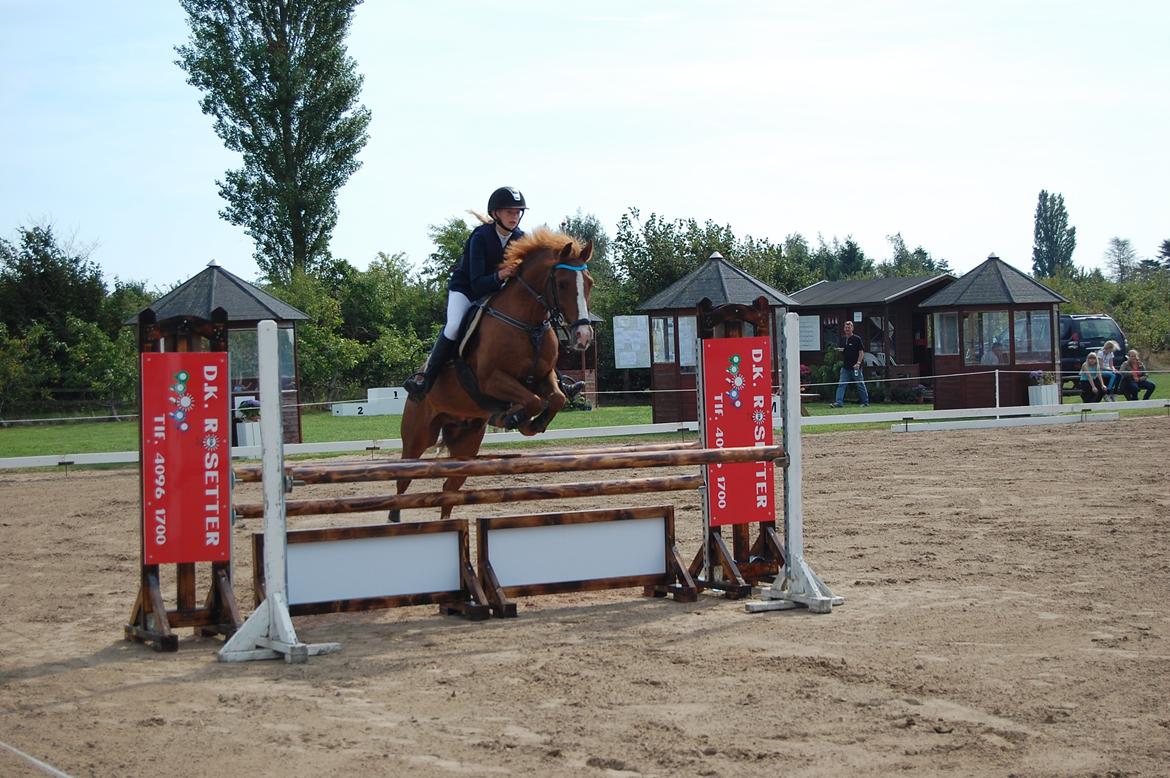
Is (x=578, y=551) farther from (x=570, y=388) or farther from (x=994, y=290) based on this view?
(x=994, y=290)

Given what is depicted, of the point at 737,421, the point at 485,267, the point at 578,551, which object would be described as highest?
the point at 485,267

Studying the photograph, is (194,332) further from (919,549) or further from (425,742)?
(919,549)

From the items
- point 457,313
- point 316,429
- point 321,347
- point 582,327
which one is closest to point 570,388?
point 457,313

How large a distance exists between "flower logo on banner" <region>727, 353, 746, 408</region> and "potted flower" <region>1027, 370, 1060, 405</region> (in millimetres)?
14718

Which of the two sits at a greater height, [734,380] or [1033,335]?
[1033,335]

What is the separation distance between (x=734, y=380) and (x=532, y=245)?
5.15ft

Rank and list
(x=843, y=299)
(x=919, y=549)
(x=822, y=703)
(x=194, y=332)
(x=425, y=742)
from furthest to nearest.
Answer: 1. (x=843, y=299)
2. (x=919, y=549)
3. (x=194, y=332)
4. (x=822, y=703)
5. (x=425, y=742)

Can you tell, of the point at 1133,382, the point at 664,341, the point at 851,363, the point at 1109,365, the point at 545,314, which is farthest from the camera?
the point at 851,363

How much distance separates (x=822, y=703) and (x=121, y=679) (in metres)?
3.02

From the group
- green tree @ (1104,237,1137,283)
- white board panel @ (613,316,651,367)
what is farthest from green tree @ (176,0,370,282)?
green tree @ (1104,237,1137,283)

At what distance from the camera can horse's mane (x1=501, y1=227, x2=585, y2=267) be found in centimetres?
724

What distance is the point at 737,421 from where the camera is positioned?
23.1 ft

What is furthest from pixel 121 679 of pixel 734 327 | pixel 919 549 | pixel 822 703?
pixel 919 549

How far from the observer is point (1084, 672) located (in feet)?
15.1
